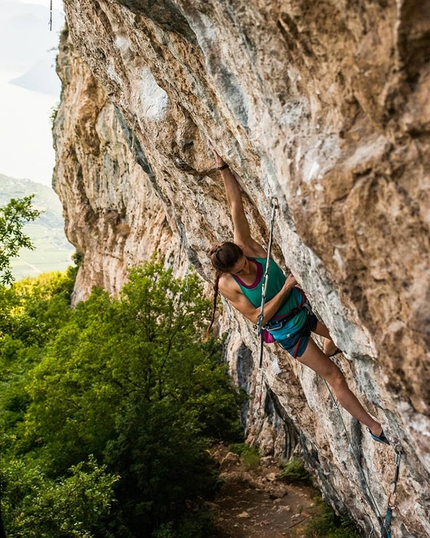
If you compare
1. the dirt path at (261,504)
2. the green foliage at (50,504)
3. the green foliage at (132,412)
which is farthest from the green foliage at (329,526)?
the green foliage at (50,504)

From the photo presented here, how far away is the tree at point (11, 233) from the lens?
13430 mm

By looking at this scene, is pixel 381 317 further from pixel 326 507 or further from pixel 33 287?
pixel 33 287

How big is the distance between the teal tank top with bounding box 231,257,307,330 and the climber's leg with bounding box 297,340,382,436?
34cm

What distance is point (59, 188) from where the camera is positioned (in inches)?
1330

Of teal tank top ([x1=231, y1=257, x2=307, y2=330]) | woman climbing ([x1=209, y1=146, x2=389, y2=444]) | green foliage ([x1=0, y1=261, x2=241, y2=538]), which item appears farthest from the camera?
green foliage ([x1=0, y1=261, x2=241, y2=538])

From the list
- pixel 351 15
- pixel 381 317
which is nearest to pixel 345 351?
pixel 381 317

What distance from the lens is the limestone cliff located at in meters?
2.79

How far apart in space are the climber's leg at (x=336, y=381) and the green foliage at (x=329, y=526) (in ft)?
23.9

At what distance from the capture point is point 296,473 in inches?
592

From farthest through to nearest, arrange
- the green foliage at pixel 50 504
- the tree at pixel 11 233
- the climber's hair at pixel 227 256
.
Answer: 1. the tree at pixel 11 233
2. the green foliage at pixel 50 504
3. the climber's hair at pixel 227 256

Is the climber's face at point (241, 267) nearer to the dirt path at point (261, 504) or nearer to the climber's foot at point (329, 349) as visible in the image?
the climber's foot at point (329, 349)

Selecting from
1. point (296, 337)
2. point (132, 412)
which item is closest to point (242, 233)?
point (296, 337)

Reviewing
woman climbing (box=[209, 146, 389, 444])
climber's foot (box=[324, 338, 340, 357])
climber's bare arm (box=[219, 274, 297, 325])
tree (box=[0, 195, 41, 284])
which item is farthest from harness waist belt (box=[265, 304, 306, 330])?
tree (box=[0, 195, 41, 284])

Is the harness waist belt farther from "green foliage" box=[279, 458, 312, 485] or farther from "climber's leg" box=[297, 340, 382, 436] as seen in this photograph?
"green foliage" box=[279, 458, 312, 485]
